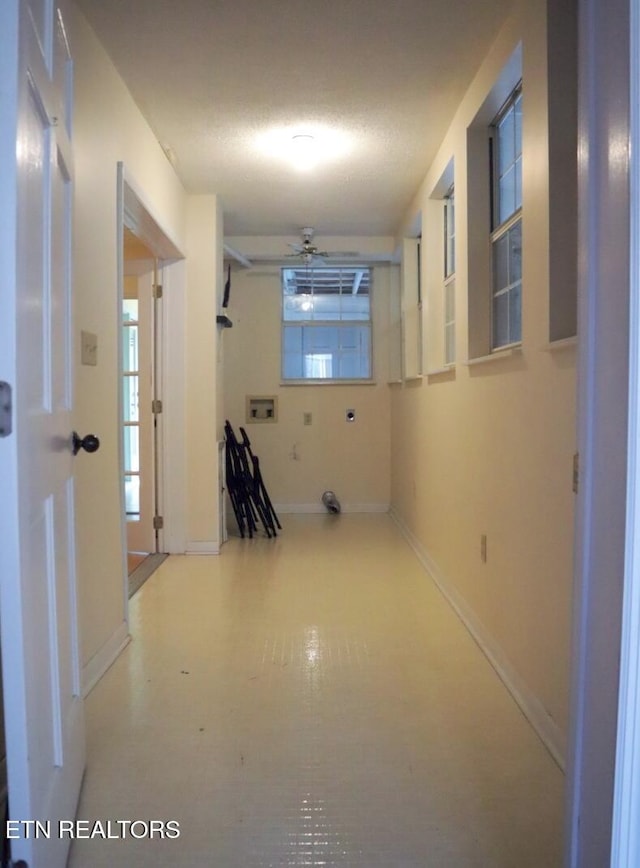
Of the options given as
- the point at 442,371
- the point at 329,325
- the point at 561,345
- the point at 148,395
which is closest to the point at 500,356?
the point at 561,345

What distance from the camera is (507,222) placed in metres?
2.75

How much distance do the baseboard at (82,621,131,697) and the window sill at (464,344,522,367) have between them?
1934mm

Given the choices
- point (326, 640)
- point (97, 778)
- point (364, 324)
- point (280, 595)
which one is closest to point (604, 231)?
point (97, 778)

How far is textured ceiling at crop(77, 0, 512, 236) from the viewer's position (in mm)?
2391

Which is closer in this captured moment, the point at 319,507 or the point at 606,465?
the point at 606,465

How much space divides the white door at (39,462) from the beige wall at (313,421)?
14.6 feet

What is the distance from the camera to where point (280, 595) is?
3.51 metres

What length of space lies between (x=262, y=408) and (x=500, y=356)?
3.93 meters

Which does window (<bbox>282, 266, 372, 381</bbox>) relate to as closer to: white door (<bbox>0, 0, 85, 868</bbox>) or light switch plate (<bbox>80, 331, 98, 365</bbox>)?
light switch plate (<bbox>80, 331, 98, 365</bbox>)

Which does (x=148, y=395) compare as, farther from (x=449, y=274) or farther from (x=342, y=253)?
(x=342, y=253)

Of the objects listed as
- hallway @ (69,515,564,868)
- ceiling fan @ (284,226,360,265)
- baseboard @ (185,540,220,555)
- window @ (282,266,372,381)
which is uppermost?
ceiling fan @ (284,226,360,265)

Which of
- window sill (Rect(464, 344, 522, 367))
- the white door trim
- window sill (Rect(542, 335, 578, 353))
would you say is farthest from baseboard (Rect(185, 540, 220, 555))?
the white door trim

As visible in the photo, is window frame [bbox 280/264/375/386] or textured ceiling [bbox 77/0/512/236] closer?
textured ceiling [bbox 77/0/512/236]

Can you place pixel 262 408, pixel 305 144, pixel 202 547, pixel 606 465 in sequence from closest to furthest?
pixel 606 465, pixel 305 144, pixel 202 547, pixel 262 408
